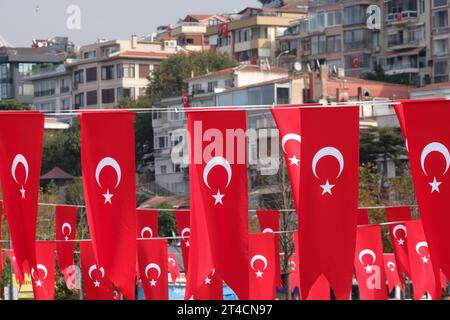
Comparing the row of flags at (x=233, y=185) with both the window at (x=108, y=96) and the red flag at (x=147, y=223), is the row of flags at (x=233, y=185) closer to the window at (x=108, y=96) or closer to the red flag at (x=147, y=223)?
the red flag at (x=147, y=223)

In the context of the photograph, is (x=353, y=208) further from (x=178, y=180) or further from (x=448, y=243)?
(x=178, y=180)

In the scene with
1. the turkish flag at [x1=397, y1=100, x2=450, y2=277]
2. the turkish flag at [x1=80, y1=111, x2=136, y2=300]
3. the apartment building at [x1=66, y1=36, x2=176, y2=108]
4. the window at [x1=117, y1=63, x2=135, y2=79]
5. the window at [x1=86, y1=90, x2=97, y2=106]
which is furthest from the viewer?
the window at [x1=86, y1=90, x2=97, y2=106]

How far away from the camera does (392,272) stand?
154 ft

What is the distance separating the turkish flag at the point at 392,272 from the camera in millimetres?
46312

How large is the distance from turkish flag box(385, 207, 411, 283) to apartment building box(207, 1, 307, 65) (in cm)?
8679

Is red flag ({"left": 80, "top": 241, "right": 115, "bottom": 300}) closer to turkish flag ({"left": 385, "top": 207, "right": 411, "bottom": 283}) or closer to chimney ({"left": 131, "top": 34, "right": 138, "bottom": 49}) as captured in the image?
turkish flag ({"left": 385, "top": 207, "right": 411, "bottom": 283})

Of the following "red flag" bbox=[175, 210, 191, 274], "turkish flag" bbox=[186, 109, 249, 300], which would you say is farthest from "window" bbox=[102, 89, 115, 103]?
"turkish flag" bbox=[186, 109, 249, 300]

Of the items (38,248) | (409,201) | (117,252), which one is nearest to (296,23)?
(409,201)

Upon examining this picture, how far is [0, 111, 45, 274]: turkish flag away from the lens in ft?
90.6

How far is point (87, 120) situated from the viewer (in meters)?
27.2

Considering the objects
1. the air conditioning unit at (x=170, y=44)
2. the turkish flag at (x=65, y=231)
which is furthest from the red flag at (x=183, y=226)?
the air conditioning unit at (x=170, y=44)

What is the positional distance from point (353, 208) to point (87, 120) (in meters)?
4.89

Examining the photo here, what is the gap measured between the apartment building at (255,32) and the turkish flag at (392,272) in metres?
84.4

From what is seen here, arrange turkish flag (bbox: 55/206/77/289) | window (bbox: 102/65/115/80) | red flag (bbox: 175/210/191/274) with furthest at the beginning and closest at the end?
window (bbox: 102/65/115/80) < turkish flag (bbox: 55/206/77/289) < red flag (bbox: 175/210/191/274)
